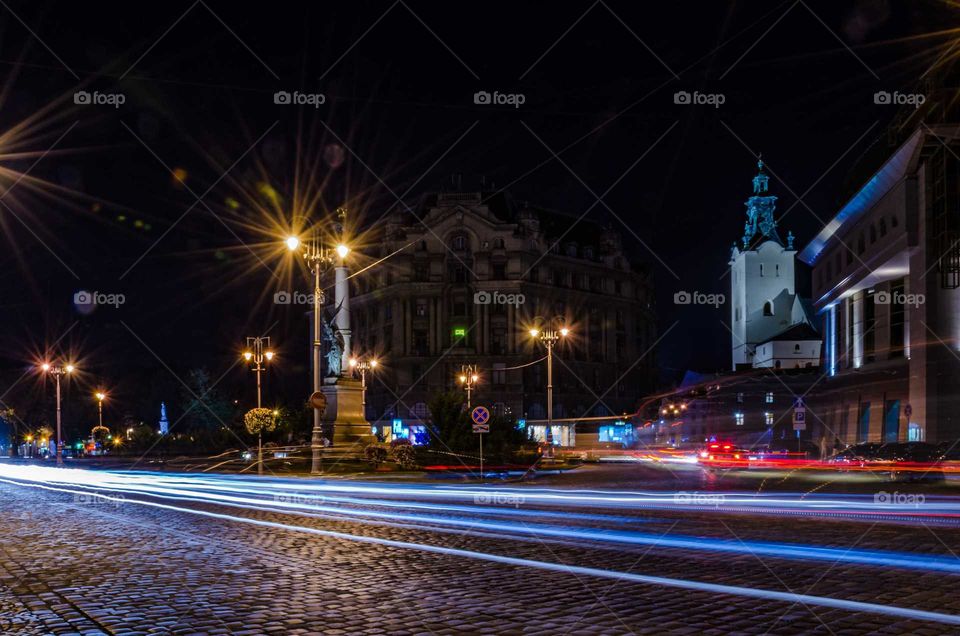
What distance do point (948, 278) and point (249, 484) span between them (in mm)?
35832

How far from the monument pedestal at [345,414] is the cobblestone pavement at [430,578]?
68.8 feet

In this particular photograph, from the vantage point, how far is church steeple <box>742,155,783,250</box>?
13462 cm

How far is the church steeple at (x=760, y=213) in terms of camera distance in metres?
135

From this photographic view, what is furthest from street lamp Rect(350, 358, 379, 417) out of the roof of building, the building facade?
the roof of building

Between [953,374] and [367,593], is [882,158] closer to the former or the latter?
[953,374]

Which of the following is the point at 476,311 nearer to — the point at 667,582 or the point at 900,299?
the point at 900,299

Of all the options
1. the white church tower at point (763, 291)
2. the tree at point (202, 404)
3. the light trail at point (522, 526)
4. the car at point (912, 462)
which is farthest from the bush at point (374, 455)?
the white church tower at point (763, 291)

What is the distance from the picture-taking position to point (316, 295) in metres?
31.7

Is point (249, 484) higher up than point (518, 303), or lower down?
lower down

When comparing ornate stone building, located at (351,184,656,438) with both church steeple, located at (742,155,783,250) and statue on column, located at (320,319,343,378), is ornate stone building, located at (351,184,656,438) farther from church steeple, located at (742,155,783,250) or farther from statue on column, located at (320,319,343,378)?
statue on column, located at (320,319,343,378)

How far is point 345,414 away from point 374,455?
348 centimetres

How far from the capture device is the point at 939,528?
1411cm

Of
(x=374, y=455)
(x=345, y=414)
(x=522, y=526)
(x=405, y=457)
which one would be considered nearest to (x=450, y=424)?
(x=405, y=457)

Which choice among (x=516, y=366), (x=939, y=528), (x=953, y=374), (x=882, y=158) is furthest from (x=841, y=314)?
(x=939, y=528)
